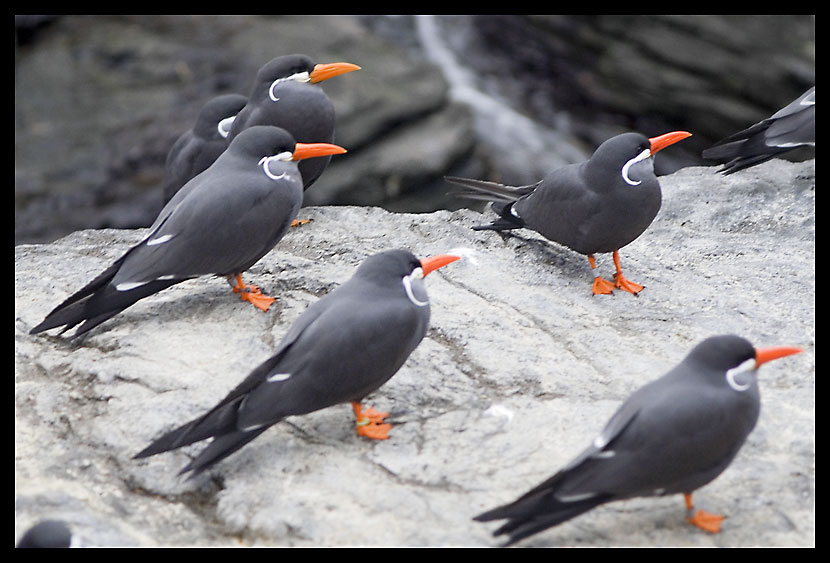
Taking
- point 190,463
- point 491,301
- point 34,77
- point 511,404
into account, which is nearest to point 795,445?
point 511,404

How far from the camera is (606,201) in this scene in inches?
217

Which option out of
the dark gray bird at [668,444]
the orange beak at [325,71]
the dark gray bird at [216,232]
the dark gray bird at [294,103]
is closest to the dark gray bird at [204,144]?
the dark gray bird at [294,103]

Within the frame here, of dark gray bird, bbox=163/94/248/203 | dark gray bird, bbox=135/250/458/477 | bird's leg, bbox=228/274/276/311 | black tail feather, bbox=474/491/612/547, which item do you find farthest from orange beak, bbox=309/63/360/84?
black tail feather, bbox=474/491/612/547

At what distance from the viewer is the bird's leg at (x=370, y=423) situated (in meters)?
4.19

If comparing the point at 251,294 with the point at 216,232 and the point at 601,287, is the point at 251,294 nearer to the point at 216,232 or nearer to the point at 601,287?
the point at 216,232

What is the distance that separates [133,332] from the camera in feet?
16.3

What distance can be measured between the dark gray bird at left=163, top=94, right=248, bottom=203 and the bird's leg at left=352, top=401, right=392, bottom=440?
2.97 meters

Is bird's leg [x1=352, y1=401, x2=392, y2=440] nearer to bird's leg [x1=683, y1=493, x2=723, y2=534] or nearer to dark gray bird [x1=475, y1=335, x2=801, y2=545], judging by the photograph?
dark gray bird [x1=475, y1=335, x2=801, y2=545]

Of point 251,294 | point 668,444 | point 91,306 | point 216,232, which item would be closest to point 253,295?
point 251,294

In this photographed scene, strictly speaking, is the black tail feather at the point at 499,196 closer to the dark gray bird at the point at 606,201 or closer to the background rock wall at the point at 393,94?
the dark gray bird at the point at 606,201

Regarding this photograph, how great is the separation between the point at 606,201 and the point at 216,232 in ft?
6.82

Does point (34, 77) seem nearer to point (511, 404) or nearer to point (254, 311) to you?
point (254, 311)

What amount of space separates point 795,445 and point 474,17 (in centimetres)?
1141

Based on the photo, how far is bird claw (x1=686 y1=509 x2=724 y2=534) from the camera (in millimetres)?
3590
